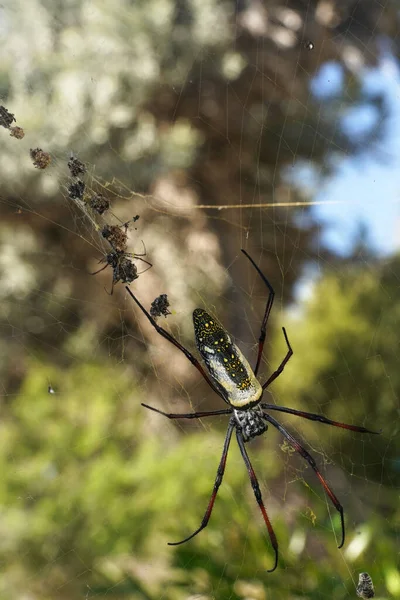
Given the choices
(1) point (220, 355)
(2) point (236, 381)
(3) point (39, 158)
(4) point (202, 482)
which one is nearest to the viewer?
(1) point (220, 355)

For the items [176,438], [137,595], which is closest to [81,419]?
[176,438]

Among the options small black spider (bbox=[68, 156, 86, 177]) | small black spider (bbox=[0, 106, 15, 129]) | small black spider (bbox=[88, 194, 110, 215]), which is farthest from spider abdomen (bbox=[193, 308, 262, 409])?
small black spider (bbox=[0, 106, 15, 129])

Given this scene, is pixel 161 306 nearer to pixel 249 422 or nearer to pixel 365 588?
pixel 249 422

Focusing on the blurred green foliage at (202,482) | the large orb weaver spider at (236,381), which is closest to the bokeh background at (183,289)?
the blurred green foliage at (202,482)

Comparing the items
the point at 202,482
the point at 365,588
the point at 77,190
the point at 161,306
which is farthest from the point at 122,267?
the point at 202,482

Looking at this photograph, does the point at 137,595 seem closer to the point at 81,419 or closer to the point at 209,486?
the point at 209,486

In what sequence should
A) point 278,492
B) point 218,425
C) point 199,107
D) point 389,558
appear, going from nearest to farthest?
point 389,558 < point 218,425 < point 278,492 < point 199,107
